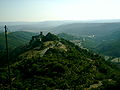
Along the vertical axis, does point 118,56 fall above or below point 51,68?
below

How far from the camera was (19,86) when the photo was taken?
42562mm

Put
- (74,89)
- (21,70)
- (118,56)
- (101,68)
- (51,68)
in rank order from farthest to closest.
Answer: (118,56) → (101,68) → (21,70) → (51,68) → (74,89)

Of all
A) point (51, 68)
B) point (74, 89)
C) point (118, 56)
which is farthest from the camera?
point (118, 56)

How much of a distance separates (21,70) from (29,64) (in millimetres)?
3108

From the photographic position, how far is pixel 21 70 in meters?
58.1

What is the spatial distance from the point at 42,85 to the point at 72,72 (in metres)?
12.0

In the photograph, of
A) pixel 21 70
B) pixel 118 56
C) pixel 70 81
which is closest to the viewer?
pixel 70 81

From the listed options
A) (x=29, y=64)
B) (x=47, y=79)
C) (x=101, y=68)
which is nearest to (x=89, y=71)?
(x=101, y=68)

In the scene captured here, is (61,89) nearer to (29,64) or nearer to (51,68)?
(51,68)

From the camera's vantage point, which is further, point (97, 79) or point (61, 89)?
point (97, 79)

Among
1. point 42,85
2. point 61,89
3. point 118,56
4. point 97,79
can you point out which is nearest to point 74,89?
point 61,89

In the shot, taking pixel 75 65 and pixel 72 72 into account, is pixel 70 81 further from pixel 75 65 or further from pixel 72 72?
pixel 75 65

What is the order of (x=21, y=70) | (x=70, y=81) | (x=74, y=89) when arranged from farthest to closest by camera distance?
1. (x=21, y=70)
2. (x=70, y=81)
3. (x=74, y=89)

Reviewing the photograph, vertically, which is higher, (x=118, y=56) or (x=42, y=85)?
(x=42, y=85)
